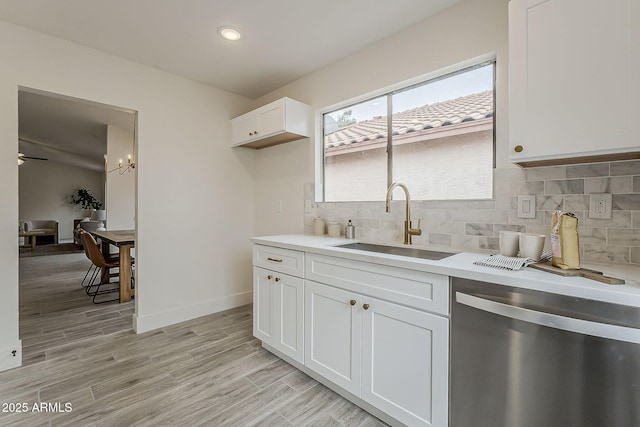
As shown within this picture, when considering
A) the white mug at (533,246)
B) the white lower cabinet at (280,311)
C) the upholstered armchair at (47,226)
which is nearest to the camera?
the white mug at (533,246)

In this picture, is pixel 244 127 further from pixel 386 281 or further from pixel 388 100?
pixel 386 281

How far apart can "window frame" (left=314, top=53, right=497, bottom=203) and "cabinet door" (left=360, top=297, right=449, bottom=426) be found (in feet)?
3.07

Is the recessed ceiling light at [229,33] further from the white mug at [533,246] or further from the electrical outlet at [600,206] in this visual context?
the electrical outlet at [600,206]

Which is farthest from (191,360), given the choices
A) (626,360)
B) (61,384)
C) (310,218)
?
(626,360)

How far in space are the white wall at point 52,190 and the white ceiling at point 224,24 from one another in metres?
10.9

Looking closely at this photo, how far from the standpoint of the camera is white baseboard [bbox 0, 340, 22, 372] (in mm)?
2027

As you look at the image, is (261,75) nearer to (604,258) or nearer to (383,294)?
(383,294)

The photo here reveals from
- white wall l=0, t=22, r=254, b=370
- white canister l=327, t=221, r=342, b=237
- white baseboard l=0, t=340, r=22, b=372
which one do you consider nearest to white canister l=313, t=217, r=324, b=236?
white canister l=327, t=221, r=342, b=237

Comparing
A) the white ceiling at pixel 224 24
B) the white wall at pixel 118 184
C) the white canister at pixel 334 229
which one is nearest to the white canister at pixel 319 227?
the white canister at pixel 334 229

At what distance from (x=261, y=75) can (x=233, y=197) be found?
4.40ft

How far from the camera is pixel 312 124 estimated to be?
276cm

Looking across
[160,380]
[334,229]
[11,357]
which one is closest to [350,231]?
[334,229]

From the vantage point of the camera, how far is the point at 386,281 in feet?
4.84

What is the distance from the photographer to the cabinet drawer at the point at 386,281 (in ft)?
4.24
